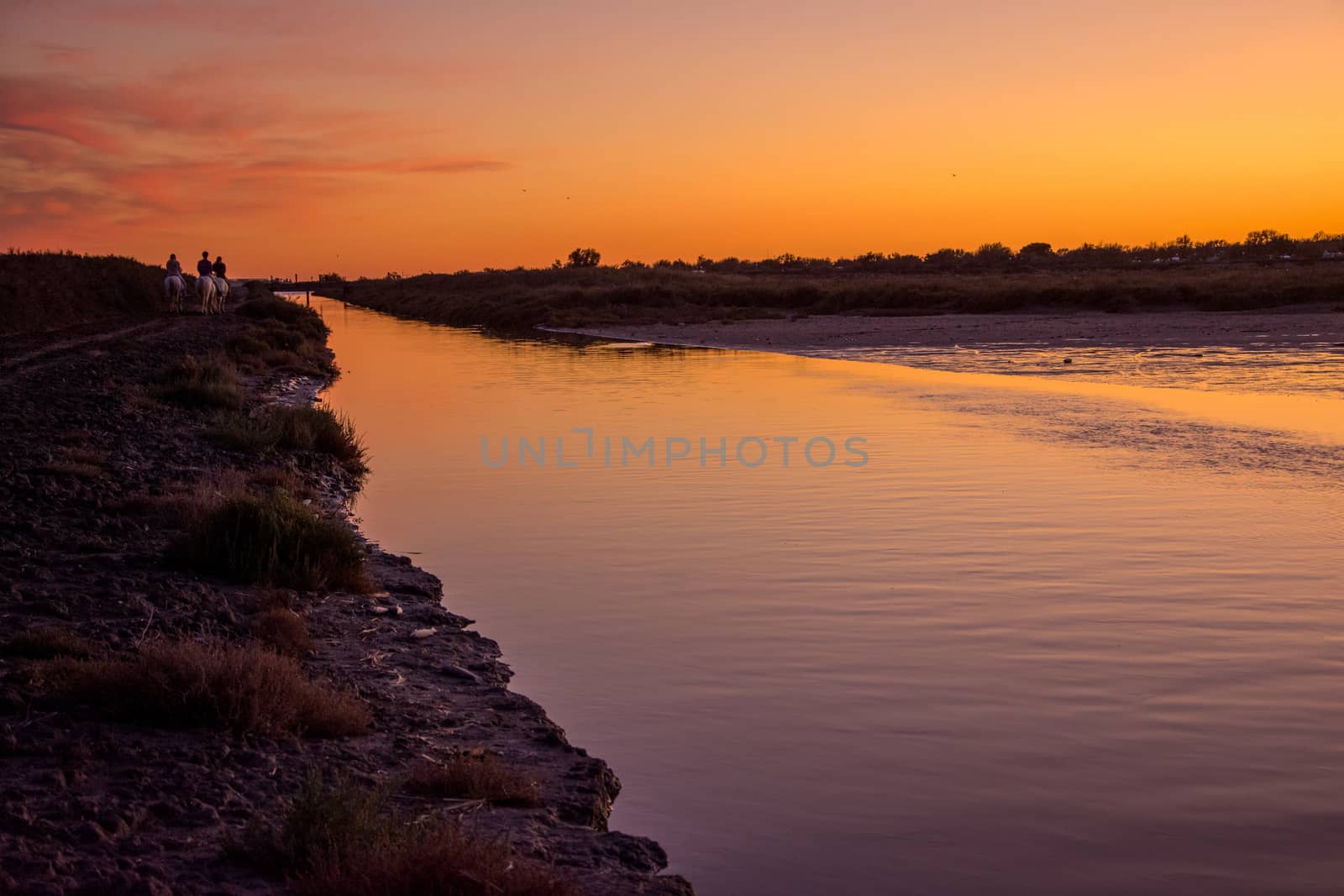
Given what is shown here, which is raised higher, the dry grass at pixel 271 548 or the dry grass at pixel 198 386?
the dry grass at pixel 198 386

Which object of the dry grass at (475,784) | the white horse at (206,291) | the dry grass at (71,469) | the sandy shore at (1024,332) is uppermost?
the white horse at (206,291)

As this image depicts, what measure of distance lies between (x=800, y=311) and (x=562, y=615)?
49865 millimetres

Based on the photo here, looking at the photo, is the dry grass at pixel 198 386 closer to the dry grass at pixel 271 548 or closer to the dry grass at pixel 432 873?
the dry grass at pixel 271 548

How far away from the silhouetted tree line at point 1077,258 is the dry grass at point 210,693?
87.1 meters

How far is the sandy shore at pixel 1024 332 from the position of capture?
3341 centimetres

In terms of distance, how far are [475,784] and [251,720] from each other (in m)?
1.11

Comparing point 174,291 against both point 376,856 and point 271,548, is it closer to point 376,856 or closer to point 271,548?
point 271,548

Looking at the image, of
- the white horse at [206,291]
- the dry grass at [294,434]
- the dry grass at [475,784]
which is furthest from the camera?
the white horse at [206,291]

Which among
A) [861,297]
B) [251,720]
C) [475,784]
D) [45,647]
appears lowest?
[475,784]

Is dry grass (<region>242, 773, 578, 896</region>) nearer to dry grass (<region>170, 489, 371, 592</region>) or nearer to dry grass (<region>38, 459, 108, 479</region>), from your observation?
dry grass (<region>170, 489, 371, 592</region>)

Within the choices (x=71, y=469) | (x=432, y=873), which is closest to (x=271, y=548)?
(x=71, y=469)

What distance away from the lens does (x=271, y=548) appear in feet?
28.0

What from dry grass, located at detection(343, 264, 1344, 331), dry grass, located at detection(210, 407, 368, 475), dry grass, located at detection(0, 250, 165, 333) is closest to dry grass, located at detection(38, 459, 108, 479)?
dry grass, located at detection(210, 407, 368, 475)

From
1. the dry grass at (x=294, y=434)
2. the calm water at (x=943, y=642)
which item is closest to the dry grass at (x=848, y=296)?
the calm water at (x=943, y=642)
